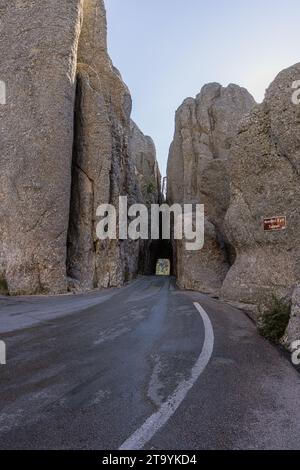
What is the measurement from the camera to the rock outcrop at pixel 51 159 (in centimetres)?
1667

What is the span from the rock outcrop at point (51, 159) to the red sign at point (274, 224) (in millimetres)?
9063

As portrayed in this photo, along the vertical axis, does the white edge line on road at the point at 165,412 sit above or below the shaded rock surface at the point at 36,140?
below

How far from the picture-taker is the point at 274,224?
1339cm

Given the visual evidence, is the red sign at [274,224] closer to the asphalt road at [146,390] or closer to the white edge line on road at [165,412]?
the asphalt road at [146,390]

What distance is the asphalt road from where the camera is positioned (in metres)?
2.96

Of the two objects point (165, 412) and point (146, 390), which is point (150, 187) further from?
point (165, 412)

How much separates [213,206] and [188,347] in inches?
709

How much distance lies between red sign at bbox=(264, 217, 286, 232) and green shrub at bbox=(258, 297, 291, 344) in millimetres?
6328

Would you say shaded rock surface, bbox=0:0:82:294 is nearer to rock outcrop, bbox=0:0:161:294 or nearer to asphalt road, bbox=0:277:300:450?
rock outcrop, bbox=0:0:161:294

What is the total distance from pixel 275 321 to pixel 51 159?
43.9 feet

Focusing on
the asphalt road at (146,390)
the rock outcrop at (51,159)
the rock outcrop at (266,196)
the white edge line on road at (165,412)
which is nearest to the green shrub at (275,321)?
the asphalt road at (146,390)

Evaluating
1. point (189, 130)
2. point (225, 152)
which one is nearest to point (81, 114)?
point (225, 152)

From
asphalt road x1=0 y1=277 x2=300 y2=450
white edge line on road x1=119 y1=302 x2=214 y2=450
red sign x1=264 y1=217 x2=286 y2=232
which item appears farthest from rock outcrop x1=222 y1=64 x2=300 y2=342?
white edge line on road x1=119 y1=302 x2=214 y2=450

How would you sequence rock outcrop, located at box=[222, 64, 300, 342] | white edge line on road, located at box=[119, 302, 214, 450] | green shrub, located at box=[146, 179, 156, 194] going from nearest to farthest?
white edge line on road, located at box=[119, 302, 214, 450], rock outcrop, located at box=[222, 64, 300, 342], green shrub, located at box=[146, 179, 156, 194]
